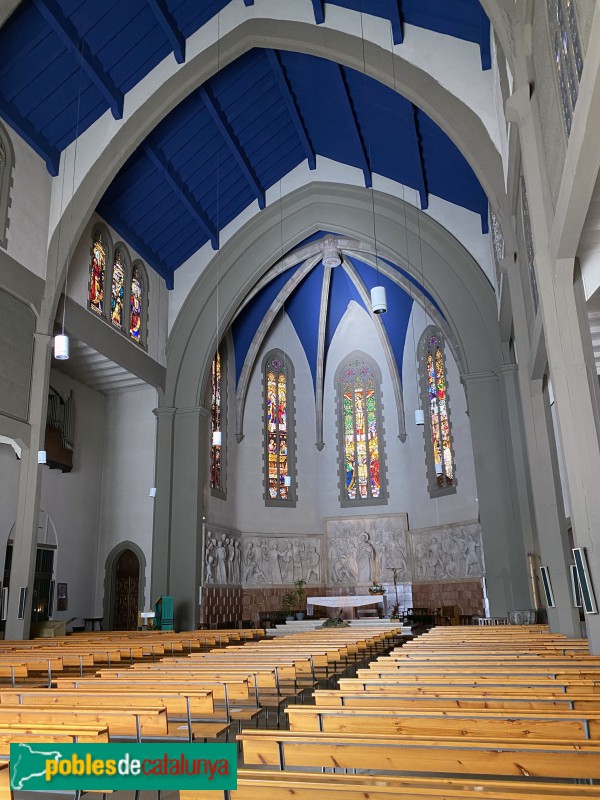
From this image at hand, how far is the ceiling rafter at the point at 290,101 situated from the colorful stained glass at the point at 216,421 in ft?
21.7

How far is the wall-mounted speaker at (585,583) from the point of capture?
655 cm

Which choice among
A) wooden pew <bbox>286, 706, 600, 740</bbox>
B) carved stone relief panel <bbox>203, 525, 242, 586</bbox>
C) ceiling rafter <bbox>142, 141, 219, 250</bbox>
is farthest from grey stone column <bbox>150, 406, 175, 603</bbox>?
wooden pew <bbox>286, 706, 600, 740</bbox>

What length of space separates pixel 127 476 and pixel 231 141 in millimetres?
9220

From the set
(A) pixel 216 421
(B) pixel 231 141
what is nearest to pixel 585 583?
(B) pixel 231 141

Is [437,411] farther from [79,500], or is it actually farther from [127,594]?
[79,500]

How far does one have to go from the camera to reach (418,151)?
15.4m

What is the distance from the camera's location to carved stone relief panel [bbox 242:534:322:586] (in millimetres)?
21125

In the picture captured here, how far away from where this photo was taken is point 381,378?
23875 millimetres

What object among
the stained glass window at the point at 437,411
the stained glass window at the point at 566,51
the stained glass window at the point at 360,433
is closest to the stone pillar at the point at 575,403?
the stained glass window at the point at 566,51

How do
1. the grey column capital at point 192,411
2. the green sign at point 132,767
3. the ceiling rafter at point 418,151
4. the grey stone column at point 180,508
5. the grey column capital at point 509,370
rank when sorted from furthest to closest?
the grey column capital at point 192,411 → the grey stone column at point 180,508 → the grey column capital at point 509,370 → the ceiling rafter at point 418,151 → the green sign at point 132,767

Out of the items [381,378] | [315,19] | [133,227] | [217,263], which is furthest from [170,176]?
[381,378]

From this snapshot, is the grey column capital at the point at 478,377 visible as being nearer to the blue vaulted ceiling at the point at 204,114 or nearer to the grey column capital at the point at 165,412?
the blue vaulted ceiling at the point at 204,114

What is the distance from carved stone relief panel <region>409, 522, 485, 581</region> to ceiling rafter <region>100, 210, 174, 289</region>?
36.7 ft

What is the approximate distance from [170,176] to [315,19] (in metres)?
4.93
